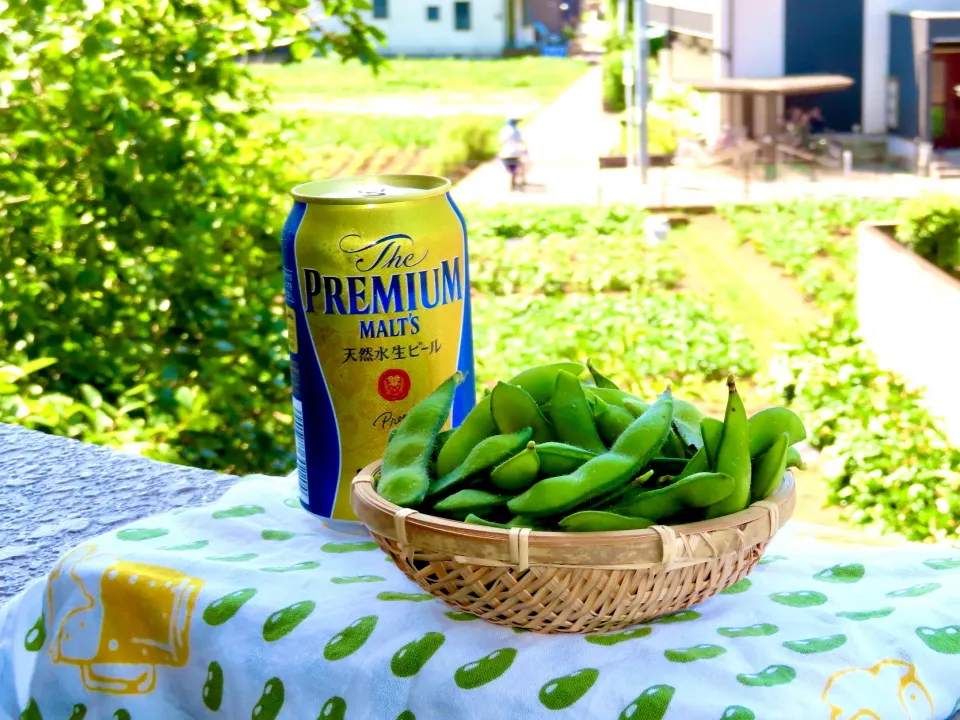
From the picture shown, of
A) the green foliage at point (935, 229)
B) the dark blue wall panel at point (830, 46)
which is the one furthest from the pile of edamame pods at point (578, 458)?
the dark blue wall panel at point (830, 46)

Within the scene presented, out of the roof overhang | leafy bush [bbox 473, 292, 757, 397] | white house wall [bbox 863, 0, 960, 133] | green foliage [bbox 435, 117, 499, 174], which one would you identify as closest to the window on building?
green foliage [bbox 435, 117, 499, 174]

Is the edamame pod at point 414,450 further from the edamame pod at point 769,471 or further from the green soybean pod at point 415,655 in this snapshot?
the edamame pod at point 769,471

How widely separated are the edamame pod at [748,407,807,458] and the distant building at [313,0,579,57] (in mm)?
48679

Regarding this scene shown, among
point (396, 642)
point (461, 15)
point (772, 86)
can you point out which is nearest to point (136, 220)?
point (396, 642)

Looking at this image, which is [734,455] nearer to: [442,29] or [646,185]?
[646,185]

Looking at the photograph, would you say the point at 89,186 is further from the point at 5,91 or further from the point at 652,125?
the point at 652,125

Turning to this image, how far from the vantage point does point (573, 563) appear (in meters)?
0.91

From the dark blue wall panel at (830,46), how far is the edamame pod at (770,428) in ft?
62.2

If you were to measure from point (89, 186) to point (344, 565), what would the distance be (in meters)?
1.99

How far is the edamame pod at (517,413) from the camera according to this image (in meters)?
1.06

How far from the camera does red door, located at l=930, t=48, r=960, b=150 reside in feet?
59.7

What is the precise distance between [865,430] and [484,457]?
5.66 metres

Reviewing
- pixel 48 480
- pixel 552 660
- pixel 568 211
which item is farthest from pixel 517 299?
pixel 552 660

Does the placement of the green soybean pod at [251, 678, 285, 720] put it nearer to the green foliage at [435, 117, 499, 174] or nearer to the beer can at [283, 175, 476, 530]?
the beer can at [283, 175, 476, 530]
